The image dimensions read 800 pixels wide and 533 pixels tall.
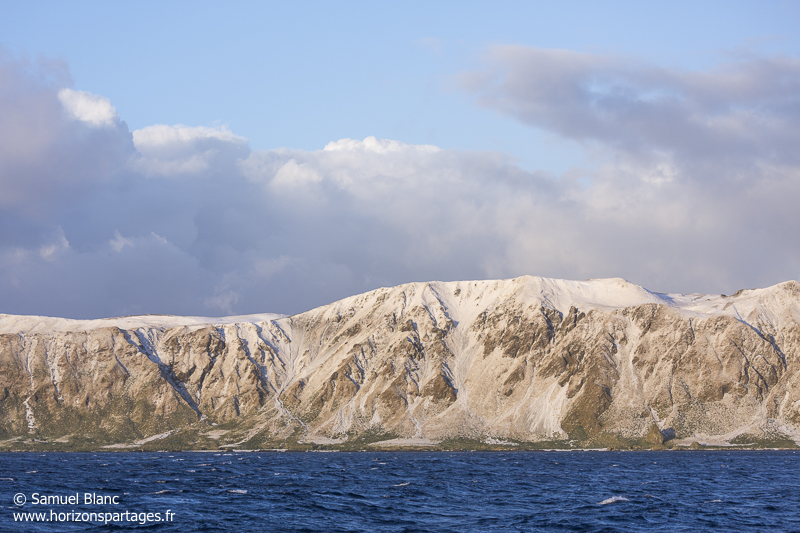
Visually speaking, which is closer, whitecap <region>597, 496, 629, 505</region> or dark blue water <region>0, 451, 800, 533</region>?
dark blue water <region>0, 451, 800, 533</region>

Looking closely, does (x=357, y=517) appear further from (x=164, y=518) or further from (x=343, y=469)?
(x=343, y=469)

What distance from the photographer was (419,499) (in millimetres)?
120312

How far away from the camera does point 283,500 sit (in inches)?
4685

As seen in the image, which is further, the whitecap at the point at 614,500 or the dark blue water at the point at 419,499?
the whitecap at the point at 614,500

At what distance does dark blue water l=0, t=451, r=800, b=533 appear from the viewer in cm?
9406

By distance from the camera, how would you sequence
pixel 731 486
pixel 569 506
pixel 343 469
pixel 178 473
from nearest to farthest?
pixel 569 506
pixel 731 486
pixel 178 473
pixel 343 469

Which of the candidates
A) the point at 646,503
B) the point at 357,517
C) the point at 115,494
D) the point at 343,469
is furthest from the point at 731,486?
the point at 115,494

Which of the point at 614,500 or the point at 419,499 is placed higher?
the point at 419,499

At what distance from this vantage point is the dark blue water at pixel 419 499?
94.1 metres

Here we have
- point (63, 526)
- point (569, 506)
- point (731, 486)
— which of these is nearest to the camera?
point (63, 526)

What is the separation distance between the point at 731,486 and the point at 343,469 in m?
91.9

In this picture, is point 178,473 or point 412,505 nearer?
point 412,505

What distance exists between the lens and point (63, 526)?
Answer: 89.8 m

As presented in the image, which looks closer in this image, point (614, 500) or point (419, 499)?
point (614, 500)
